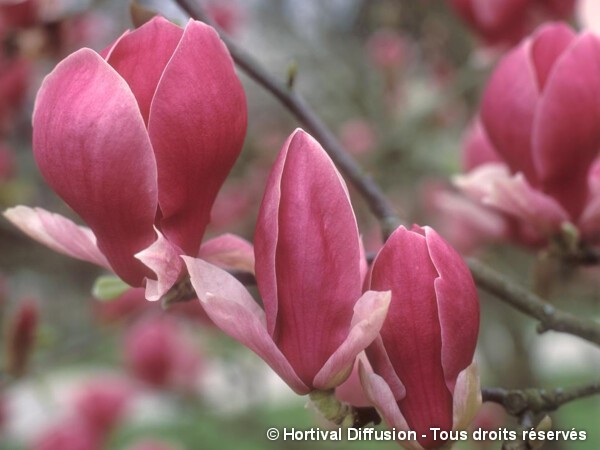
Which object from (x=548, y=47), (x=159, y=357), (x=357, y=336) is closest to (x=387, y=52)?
(x=159, y=357)

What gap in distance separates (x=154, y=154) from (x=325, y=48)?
260cm

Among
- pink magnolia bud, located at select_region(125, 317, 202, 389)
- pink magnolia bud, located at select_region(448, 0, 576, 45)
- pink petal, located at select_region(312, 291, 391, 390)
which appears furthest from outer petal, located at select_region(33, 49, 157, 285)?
pink magnolia bud, located at select_region(125, 317, 202, 389)

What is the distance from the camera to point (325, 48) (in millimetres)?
2969

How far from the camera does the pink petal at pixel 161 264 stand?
0.46m

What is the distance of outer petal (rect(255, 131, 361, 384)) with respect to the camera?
437 millimetres

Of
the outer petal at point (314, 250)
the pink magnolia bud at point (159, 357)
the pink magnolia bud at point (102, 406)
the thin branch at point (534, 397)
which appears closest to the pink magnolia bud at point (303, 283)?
the outer petal at point (314, 250)

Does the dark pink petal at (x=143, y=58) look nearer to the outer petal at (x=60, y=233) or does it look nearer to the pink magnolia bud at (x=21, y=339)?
the outer petal at (x=60, y=233)

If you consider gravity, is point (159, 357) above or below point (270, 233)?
above

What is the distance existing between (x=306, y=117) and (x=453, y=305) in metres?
0.22

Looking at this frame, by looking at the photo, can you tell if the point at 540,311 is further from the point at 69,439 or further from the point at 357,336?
the point at 69,439

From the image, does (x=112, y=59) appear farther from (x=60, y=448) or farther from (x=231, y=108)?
(x=60, y=448)

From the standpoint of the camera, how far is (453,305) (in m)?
0.44

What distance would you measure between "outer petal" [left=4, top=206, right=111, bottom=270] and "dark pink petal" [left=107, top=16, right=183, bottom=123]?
0.10 metres

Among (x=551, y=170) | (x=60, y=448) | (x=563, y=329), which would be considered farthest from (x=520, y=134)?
(x=60, y=448)
